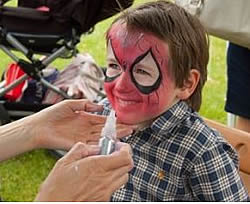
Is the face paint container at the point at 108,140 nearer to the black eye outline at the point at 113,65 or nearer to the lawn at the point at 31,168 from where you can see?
the black eye outline at the point at 113,65

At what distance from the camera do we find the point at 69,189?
1.13m

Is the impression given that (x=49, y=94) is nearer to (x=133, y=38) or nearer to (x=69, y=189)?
(x=133, y=38)

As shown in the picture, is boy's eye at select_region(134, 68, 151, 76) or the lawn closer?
boy's eye at select_region(134, 68, 151, 76)

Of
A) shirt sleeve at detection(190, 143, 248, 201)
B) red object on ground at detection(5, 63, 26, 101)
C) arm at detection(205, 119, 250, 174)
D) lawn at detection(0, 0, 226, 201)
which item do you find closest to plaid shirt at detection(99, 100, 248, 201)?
shirt sleeve at detection(190, 143, 248, 201)

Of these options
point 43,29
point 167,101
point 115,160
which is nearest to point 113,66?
point 167,101

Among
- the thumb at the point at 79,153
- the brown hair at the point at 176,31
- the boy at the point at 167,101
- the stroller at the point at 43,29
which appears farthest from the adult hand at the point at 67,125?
the stroller at the point at 43,29

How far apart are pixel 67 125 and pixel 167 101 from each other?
279 millimetres

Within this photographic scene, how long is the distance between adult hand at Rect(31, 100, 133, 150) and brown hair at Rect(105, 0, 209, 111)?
0.84 ft

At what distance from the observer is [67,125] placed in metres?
1.59

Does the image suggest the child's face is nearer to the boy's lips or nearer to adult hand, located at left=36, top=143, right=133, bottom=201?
the boy's lips

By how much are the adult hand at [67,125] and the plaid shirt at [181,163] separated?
3.9 inches

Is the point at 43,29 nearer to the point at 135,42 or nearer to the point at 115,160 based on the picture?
the point at 135,42

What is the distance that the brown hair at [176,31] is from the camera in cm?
143

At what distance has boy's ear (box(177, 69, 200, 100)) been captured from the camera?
148 cm
